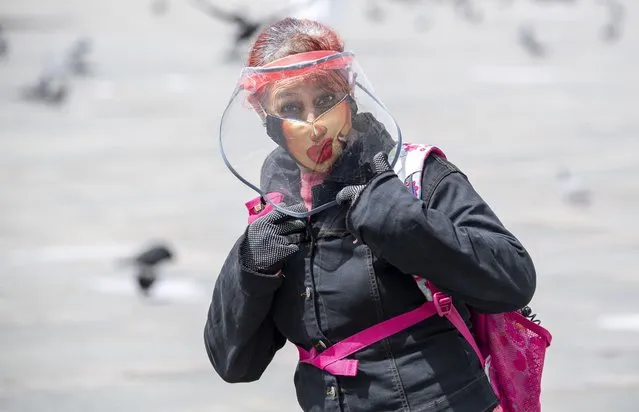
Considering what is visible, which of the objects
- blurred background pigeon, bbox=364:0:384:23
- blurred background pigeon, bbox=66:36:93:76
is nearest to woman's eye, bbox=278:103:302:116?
blurred background pigeon, bbox=66:36:93:76

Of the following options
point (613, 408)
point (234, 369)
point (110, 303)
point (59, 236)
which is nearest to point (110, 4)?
point (59, 236)

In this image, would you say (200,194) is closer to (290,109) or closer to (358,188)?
(290,109)

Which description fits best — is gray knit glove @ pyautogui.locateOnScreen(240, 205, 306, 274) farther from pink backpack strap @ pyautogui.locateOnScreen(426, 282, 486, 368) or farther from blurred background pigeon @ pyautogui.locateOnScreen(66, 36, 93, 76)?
blurred background pigeon @ pyautogui.locateOnScreen(66, 36, 93, 76)

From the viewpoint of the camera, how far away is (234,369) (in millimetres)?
2658

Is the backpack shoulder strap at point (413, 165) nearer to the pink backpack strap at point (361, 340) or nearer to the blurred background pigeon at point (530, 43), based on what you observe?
the pink backpack strap at point (361, 340)

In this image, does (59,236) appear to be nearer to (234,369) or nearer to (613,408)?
(613,408)

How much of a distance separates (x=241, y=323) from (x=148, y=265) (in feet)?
16.1

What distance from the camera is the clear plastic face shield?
7.76 feet

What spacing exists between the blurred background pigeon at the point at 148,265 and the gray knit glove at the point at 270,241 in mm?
4919

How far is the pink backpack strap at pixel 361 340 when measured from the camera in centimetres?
244

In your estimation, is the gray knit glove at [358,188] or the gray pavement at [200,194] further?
the gray pavement at [200,194]

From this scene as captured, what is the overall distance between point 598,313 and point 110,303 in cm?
278

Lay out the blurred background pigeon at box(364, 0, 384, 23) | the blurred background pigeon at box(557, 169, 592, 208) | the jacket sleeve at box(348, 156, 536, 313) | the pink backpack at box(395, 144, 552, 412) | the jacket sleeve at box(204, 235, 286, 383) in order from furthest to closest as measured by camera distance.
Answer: the blurred background pigeon at box(364, 0, 384, 23), the blurred background pigeon at box(557, 169, 592, 208), the pink backpack at box(395, 144, 552, 412), the jacket sleeve at box(204, 235, 286, 383), the jacket sleeve at box(348, 156, 536, 313)

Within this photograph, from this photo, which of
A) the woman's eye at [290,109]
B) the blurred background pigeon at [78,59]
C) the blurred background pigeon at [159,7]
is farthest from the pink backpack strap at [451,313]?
the blurred background pigeon at [159,7]
